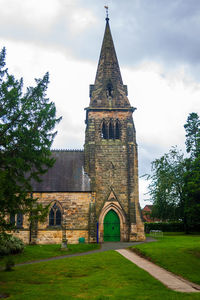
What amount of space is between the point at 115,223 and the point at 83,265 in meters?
13.6

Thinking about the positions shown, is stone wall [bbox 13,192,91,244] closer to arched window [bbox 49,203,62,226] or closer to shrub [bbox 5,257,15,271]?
arched window [bbox 49,203,62,226]

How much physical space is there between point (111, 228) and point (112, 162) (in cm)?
683

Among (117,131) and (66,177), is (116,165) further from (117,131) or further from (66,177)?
(66,177)

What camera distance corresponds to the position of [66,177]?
29.3m

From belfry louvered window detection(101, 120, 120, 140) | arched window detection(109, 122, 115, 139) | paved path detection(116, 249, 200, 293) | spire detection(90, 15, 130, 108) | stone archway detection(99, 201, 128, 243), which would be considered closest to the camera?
paved path detection(116, 249, 200, 293)

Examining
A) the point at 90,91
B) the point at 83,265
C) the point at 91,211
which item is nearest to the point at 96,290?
the point at 83,265

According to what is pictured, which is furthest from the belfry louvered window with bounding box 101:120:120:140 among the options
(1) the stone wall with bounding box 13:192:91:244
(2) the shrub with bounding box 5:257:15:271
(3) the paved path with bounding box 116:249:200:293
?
(2) the shrub with bounding box 5:257:15:271

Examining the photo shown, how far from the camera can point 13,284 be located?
1105 cm

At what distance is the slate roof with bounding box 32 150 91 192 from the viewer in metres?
28.1

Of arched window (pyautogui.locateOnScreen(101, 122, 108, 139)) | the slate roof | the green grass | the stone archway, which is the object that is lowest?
the green grass

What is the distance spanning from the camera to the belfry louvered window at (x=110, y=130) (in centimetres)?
3092

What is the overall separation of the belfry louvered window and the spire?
2.09 meters

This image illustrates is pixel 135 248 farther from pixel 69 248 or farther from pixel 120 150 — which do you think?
pixel 120 150

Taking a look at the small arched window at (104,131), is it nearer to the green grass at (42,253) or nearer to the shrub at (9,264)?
the green grass at (42,253)
